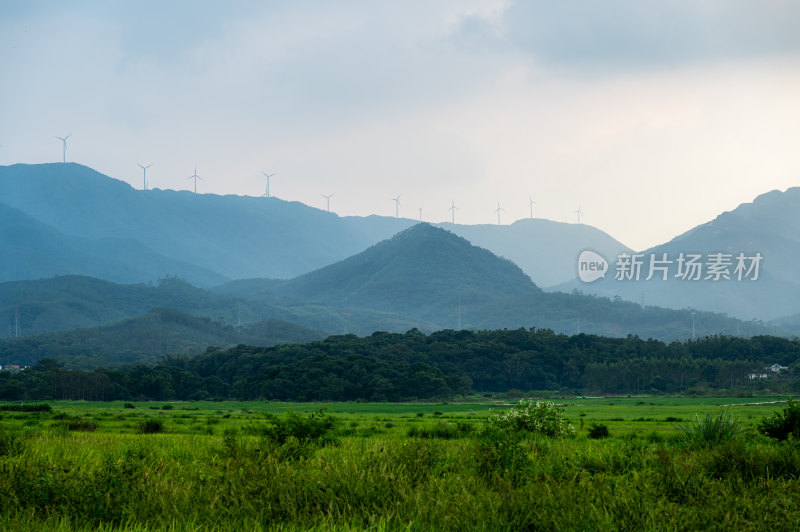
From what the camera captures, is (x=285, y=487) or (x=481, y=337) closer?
(x=285, y=487)

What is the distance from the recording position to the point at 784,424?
22.0 m

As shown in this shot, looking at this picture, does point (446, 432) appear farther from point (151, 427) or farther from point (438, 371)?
point (438, 371)

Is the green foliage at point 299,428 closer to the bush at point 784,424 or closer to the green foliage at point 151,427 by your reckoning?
the bush at point 784,424

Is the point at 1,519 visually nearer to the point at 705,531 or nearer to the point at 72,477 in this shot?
the point at 72,477

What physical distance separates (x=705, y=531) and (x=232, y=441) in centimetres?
Answer: 1104

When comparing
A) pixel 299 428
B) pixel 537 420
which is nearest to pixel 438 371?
pixel 537 420

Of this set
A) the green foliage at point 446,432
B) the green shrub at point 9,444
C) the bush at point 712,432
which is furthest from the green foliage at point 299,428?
the bush at point 712,432

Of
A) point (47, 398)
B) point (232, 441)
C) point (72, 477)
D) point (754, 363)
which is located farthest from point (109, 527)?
point (754, 363)

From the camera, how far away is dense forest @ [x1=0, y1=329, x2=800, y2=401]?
465 ft

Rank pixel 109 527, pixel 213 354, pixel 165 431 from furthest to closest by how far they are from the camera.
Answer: pixel 213 354 < pixel 165 431 < pixel 109 527

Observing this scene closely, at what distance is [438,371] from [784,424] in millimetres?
128471

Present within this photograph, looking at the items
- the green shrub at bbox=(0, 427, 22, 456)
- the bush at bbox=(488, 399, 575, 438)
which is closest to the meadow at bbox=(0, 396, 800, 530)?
the green shrub at bbox=(0, 427, 22, 456)

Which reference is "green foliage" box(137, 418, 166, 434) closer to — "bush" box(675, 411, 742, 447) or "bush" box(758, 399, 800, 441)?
"bush" box(675, 411, 742, 447)

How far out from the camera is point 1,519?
12.1 m
